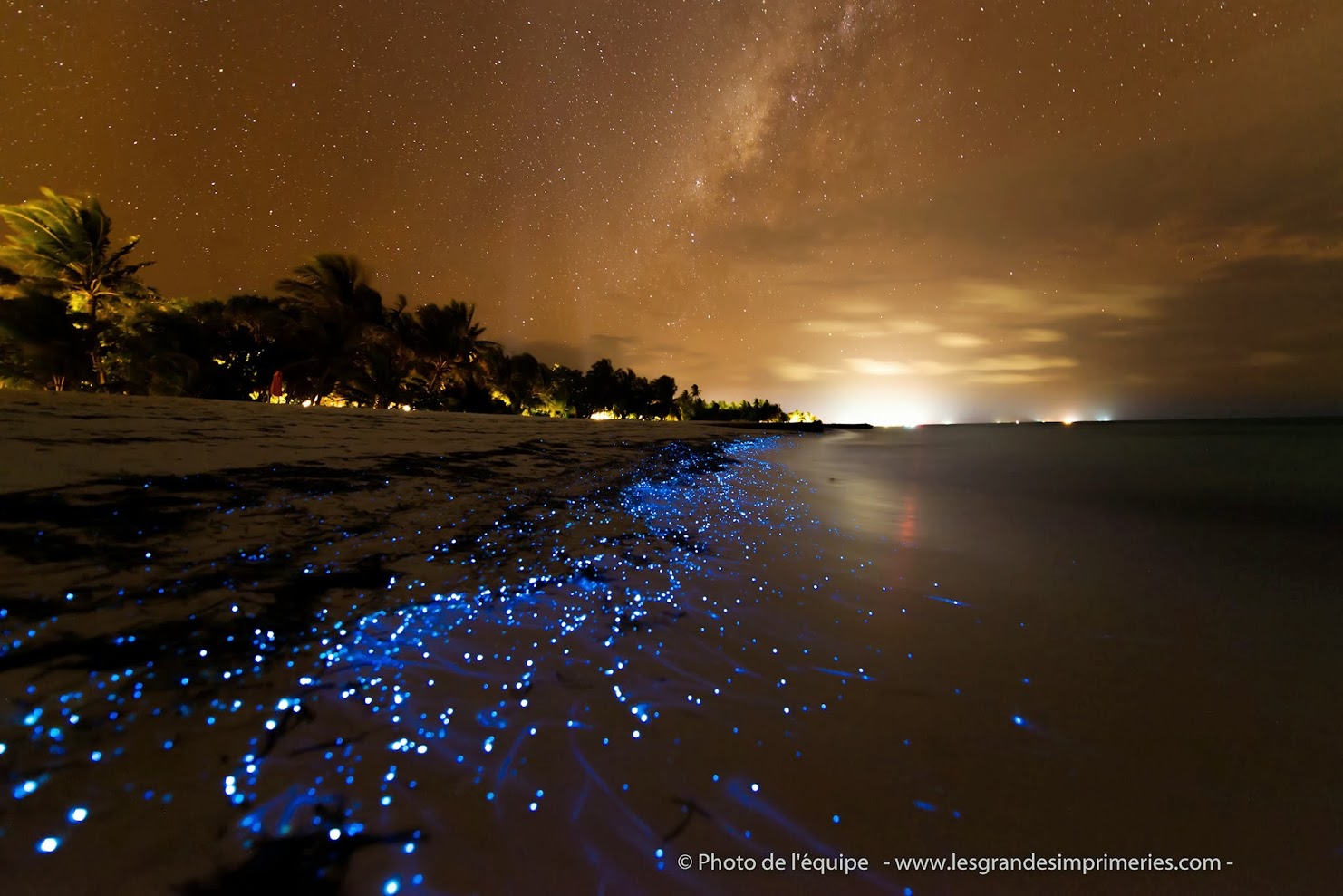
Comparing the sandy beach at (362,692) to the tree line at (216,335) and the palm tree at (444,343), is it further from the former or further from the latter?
the palm tree at (444,343)

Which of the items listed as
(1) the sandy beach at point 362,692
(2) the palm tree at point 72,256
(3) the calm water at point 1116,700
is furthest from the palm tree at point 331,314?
(3) the calm water at point 1116,700

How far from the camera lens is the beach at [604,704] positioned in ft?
4.26

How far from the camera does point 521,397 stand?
4372 centimetres

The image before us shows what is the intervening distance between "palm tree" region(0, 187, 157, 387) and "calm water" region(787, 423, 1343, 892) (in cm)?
3044

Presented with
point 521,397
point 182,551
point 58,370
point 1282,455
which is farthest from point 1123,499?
point 521,397

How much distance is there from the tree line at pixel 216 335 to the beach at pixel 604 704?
22704 mm

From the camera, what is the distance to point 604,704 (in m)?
1.97

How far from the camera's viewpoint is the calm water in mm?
1448

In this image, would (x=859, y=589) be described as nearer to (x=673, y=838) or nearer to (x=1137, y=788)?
(x=1137, y=788)

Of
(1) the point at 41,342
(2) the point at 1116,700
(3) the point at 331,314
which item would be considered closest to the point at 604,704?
(2) the point at 1116,700

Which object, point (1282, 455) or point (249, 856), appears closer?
point (249, 856)

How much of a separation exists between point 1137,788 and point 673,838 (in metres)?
1.55

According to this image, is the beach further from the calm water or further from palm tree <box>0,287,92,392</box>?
palm tree <box>0,287,92,392</box>

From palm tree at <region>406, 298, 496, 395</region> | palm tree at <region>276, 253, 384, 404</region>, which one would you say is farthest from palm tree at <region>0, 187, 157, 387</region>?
palm tree at <region>406, 298, 496, 395</region>
